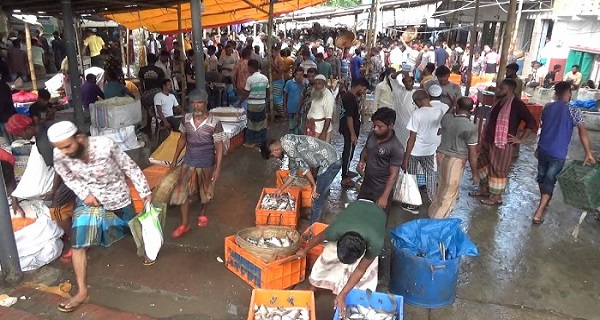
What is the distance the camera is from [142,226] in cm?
403

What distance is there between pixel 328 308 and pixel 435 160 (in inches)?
113

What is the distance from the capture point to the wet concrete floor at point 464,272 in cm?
396

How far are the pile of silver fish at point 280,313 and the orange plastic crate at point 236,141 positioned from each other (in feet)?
17.2

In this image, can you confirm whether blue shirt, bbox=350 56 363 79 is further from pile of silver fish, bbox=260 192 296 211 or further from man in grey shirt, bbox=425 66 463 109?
pile of silver fish, bbox=260 192 296 211

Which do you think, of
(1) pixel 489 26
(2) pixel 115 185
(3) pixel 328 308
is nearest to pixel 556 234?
(3) pixel 328 308

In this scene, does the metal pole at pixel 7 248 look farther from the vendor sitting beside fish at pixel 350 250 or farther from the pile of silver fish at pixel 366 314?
the pile of silver fish at pixel 366 314

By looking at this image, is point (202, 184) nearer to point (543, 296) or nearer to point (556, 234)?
point (543, 296)

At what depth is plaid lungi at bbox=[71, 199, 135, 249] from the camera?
12.4 feet

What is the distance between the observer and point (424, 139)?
560cm

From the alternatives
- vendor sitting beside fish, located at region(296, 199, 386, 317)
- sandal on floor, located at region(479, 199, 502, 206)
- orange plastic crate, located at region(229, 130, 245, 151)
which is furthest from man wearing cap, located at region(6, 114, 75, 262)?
sandal on floor, located at region(479, 199, 502, 206)

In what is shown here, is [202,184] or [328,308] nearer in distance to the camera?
[328,308]

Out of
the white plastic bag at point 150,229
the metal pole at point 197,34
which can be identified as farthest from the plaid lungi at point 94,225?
the metal pole at point 197,34

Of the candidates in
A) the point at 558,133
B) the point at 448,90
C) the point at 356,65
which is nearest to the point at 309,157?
the point at 558,133

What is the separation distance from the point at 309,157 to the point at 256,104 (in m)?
3.90
